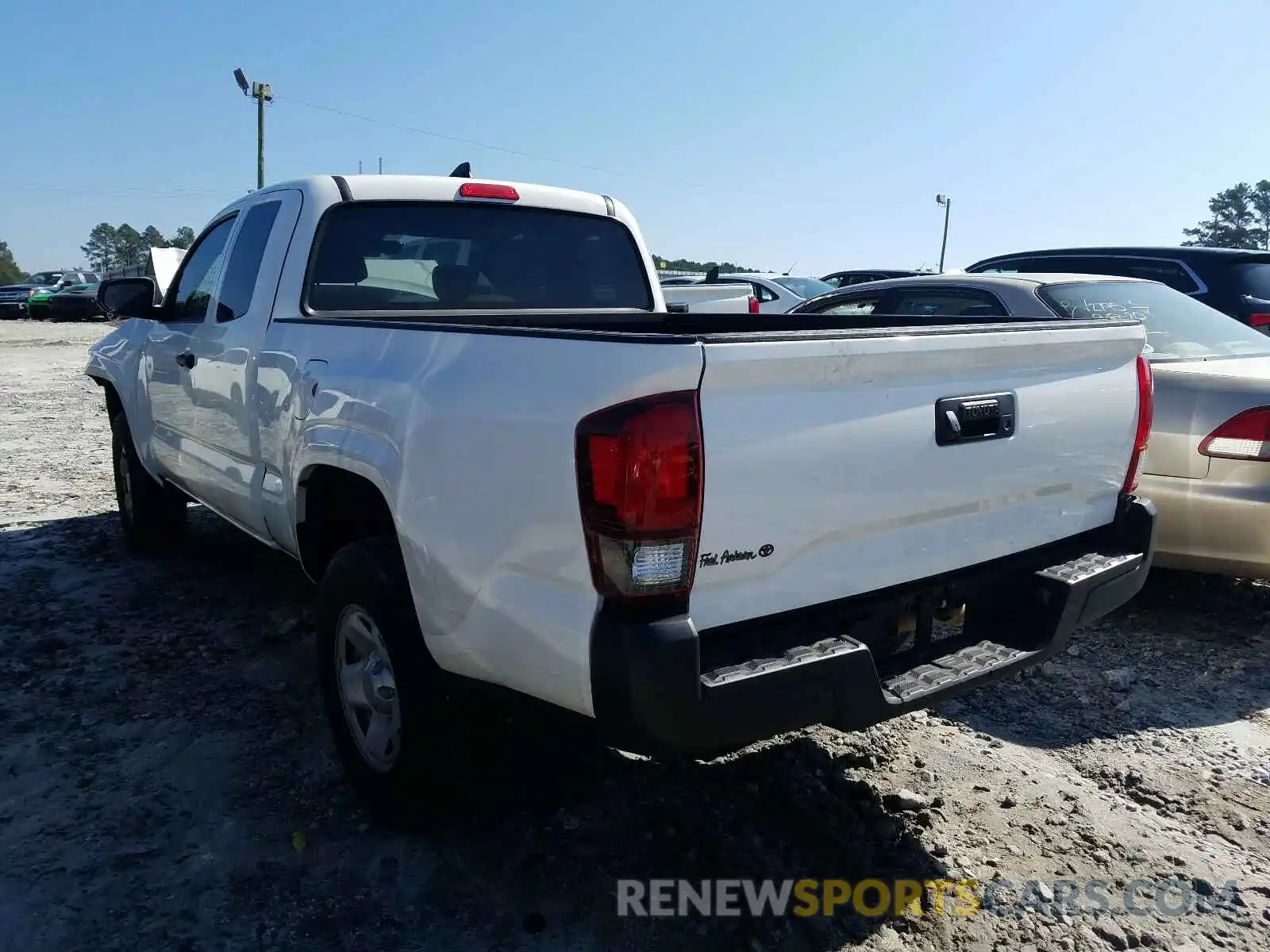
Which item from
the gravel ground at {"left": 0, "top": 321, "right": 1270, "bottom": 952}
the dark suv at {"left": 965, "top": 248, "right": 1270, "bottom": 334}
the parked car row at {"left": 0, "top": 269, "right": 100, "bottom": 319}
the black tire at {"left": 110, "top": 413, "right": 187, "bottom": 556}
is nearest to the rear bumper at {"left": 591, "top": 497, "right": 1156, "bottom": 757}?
the gravel ground at {"left": 0, "top": 321, "right": 1270, "bottom": 952}

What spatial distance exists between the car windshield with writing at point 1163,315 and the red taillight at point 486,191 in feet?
9.13

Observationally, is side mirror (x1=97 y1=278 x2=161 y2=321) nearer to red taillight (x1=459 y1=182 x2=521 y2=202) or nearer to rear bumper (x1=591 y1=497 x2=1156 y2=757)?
red taillight (x1=459 y1=182 x2=521 y2=202)

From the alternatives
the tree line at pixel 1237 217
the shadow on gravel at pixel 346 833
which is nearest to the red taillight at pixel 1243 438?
the shadow on gravel at pixel 346 833

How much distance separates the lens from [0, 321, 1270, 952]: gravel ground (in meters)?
2.60

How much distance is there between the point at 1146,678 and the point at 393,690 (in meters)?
3.08

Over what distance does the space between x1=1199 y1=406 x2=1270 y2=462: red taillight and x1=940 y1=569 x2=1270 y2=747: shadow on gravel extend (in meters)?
0.87

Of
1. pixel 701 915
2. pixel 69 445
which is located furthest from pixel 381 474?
pixel 69 445

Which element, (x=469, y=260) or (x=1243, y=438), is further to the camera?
(x=1243, y=438)

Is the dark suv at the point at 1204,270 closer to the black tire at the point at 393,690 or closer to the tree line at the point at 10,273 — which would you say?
the black tire at the point at 393,690

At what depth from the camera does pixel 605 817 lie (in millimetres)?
3096

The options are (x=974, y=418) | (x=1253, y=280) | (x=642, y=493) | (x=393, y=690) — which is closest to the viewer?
(x=642, y=493)

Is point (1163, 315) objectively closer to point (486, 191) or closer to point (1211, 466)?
point (1211, 466)

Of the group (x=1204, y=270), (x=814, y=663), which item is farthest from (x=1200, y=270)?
(x=814, y=663)

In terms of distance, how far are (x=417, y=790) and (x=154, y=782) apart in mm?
1070
